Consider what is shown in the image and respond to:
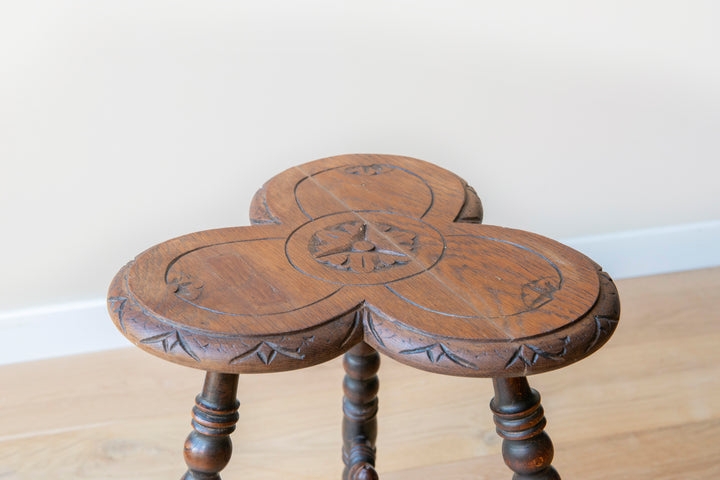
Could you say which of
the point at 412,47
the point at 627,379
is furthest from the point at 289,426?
the point at 412,47

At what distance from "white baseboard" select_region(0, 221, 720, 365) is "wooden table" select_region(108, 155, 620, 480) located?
79cm

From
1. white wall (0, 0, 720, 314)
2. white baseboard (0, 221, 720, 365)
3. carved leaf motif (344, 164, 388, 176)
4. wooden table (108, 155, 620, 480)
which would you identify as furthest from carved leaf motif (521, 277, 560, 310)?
white baseboard (0, 221, 720, 365)

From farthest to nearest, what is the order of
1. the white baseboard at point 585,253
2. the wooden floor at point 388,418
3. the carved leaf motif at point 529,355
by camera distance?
the white baseboard at point 585,253 → the wooden floor at point 388,418 → the carved leaf motif at point 529,355

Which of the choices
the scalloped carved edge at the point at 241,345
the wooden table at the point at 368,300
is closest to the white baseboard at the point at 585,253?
the wooden table at the point at 368,300

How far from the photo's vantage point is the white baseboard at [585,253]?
5.01 ft

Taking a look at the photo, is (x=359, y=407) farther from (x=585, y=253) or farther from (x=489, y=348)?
(x=585, y=253)

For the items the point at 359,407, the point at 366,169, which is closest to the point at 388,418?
the point at 359,407

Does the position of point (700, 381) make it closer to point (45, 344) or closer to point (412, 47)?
point (412, 47)

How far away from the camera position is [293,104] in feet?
4.92

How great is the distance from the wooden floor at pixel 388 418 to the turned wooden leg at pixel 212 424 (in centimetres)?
50

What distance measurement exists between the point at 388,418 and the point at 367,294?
2.41 ft

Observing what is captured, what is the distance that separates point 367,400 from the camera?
109cm

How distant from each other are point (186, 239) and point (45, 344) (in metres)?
0.90

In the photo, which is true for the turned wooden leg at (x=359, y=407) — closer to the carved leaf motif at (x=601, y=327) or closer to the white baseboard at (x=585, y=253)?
the carved leaf motif at (x=601, y=327)
